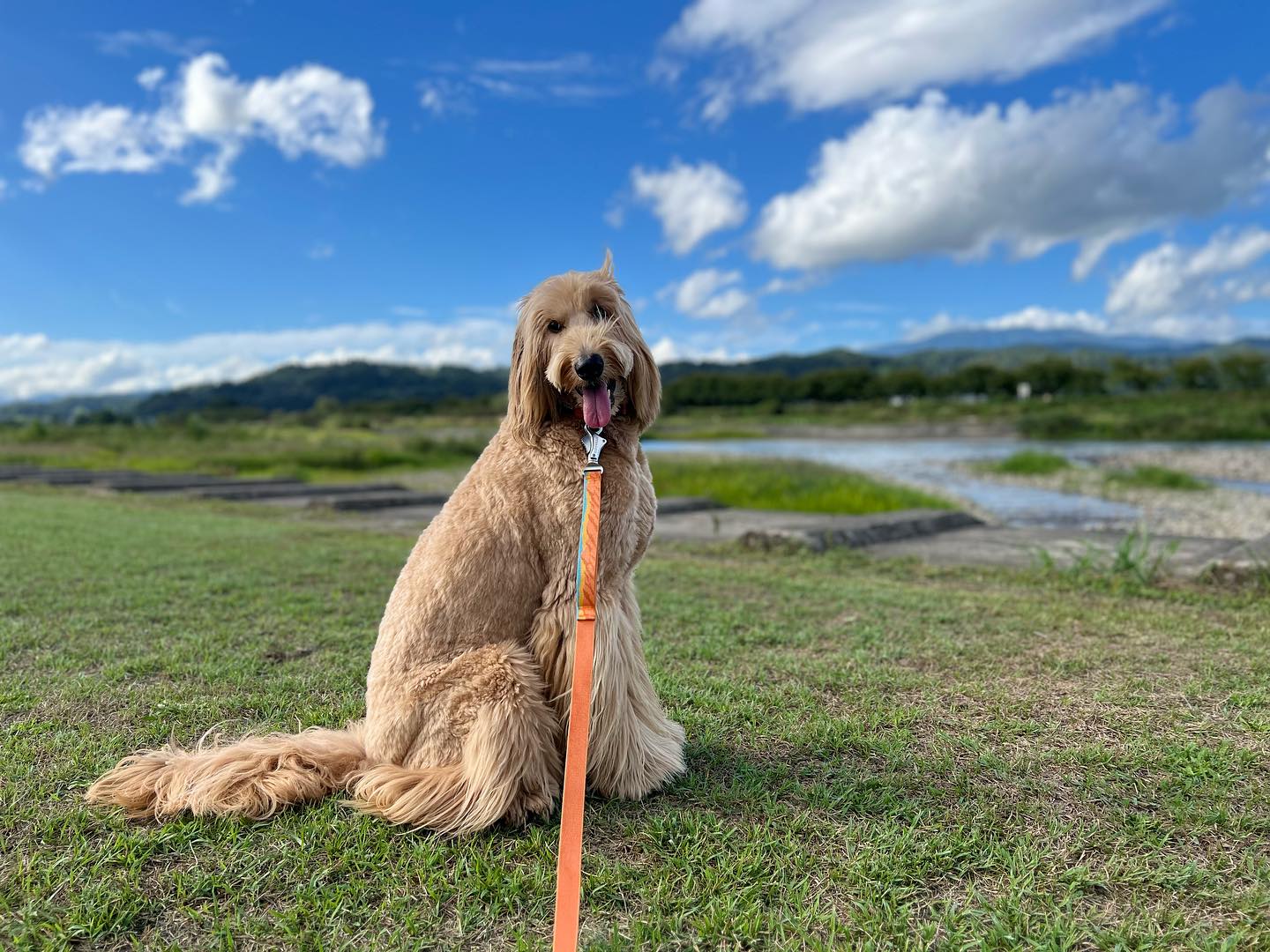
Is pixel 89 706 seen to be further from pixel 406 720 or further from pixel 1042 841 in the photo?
pixel 1042 841

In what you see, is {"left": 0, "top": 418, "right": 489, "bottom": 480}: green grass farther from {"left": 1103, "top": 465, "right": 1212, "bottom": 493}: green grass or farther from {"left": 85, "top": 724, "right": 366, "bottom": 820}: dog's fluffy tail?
{"left": 85, "top": 724, "right": 366, "bottom": 820}: dog's fluffy tail

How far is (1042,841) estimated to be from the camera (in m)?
2.79

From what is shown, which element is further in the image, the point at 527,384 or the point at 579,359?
the point at 527,384

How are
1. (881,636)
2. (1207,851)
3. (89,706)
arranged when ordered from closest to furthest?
(1207,851) < (89,706) < (881,636)

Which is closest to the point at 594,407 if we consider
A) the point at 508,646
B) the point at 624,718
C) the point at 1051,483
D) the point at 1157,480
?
the point at 508,646

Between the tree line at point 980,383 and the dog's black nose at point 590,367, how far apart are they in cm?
7430

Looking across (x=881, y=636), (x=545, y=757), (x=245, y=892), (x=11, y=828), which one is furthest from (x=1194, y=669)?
(x=11, y=828)

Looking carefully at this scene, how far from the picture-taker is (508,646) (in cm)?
298

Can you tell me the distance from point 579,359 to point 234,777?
204 centimetres

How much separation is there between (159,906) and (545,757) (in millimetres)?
1292

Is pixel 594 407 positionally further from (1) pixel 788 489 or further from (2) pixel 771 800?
(1) pixel 788 489

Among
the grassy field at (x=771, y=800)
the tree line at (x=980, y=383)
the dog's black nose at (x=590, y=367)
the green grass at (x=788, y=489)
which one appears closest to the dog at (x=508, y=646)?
the dog's black nose at (x=590, y=367)

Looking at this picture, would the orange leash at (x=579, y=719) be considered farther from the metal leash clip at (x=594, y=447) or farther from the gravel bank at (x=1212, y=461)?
the gravel bank at (x=1212, y=461)

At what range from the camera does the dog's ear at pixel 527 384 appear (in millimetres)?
2939
